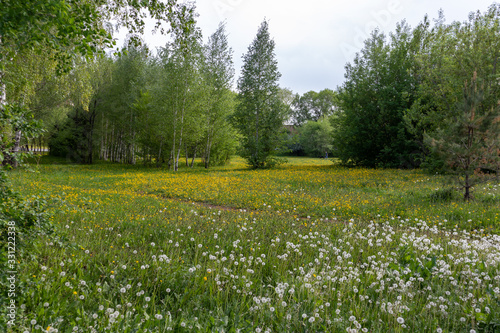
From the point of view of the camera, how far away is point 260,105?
90.5ft

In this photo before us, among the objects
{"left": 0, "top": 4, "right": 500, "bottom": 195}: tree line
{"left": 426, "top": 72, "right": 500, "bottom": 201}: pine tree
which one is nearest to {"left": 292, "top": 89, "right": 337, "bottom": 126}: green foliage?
{"left": 0, "top": 4, "right": 500, "bottom": 195}: tree line

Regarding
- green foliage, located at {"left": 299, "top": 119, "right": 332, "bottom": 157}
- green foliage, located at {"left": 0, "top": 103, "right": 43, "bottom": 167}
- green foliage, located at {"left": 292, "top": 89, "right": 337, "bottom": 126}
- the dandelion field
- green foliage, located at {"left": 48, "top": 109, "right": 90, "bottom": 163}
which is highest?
green foliage, located at {"left": 292, "top": 89, "right": 337, "bottom": 126}

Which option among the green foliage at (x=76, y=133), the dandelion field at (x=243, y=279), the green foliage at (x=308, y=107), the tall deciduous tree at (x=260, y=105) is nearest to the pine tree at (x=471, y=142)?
the dandelion field at (x=243, y=279)

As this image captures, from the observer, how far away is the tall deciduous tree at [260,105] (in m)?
27.2

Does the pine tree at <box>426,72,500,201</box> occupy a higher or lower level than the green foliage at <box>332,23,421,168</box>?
lower

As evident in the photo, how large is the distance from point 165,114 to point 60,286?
83.0ft

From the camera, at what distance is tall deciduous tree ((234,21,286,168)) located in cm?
2722

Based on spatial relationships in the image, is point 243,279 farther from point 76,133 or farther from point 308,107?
point 308,107

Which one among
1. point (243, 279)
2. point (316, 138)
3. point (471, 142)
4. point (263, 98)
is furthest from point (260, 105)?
point (316, 138)

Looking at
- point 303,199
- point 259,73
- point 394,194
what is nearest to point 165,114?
point 259,73

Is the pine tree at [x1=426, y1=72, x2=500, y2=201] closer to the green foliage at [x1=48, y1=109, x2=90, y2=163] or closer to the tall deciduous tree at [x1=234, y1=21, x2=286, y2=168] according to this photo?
the tall deciduous tree at [x1=234, y1=21, x2=286, y2=168]

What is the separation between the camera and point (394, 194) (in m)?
12.5

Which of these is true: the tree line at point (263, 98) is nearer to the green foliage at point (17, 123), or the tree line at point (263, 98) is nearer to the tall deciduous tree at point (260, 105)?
the tall deciduous tree at point (260, 105)

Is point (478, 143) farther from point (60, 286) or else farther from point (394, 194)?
point (60, 286)
